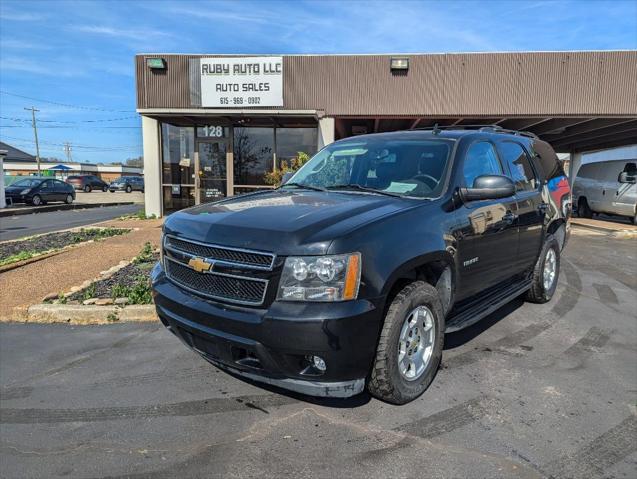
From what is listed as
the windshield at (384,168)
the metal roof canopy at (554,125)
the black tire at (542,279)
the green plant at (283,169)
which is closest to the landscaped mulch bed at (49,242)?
the green plant at (283,169)

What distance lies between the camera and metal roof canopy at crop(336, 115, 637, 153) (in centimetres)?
1473

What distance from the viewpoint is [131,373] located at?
381 cm

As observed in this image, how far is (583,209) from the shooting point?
61.2ft

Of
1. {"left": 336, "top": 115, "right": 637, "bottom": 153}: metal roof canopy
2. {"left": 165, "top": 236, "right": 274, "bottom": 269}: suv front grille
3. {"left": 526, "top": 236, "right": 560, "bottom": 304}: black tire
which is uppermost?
{"left": 336, "top": 115, "right": 637, "bottom": 153}: metal roof canopy

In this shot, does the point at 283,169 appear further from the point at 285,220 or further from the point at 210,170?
the point at 285,220

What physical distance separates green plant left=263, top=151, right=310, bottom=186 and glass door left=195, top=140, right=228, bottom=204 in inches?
61.3

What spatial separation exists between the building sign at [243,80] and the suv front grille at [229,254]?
453 inches

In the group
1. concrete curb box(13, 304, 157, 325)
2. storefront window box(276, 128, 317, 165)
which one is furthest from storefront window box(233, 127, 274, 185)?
concrete curb box(13, 304, 157, 325)

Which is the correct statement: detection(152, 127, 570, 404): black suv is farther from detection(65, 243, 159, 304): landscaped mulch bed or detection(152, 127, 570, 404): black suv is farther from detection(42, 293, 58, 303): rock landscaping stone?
detection(42, 293, 58, 303): rock landscaping stone

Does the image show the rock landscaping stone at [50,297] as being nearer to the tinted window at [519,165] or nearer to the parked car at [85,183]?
the tinted window at [519,165]

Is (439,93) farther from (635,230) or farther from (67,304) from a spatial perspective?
(67,304)

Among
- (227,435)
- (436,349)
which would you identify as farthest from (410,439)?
(227,435)

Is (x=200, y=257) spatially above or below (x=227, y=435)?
above

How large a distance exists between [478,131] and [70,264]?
648 centimetres
